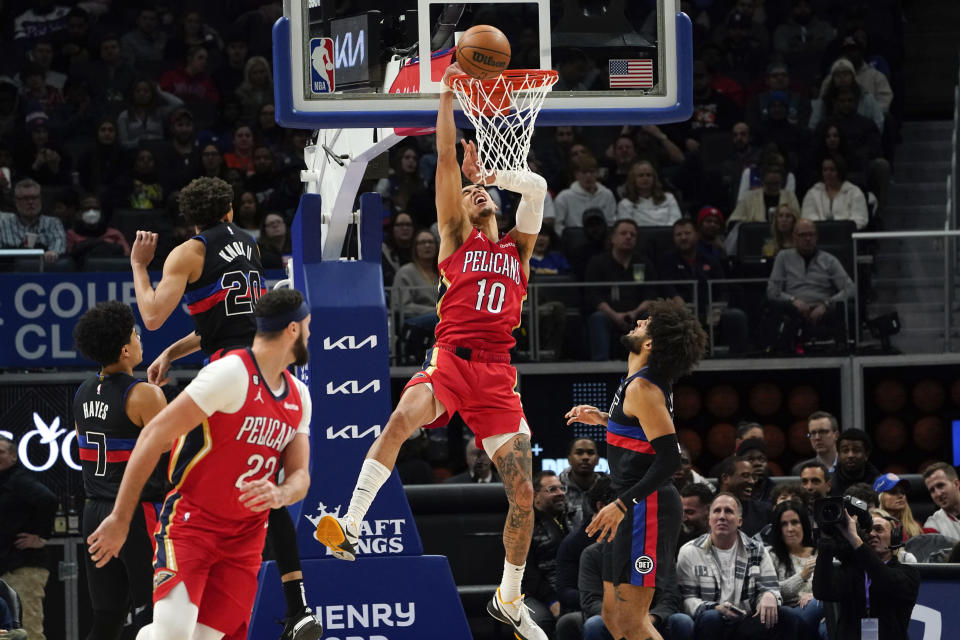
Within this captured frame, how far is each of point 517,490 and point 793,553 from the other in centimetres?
357

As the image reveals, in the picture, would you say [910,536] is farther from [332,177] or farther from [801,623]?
[332,177]

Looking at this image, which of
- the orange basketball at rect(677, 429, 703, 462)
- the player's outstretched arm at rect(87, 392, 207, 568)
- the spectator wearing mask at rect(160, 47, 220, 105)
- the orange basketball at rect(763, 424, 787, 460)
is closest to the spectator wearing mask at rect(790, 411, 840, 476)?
the orange basketball at rect(763, 424, 787, 460)

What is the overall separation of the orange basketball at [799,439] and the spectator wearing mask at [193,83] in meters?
7.97

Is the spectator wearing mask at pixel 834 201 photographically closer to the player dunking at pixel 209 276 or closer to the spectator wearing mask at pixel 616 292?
the spectator wearing mask at pixel 616 292

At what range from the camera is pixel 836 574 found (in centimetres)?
922

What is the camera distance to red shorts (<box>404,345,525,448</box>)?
27.6 ft

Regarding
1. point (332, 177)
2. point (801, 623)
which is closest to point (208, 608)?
point (332, 177)

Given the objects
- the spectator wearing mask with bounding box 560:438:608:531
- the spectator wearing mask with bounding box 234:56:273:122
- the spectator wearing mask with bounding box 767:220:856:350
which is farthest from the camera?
the spectator wearing mask with bounding box 234:56:273:122

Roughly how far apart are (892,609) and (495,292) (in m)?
3.12

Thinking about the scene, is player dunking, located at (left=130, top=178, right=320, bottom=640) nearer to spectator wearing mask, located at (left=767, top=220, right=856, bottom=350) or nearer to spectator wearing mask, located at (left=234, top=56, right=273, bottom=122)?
spectator wearing mask, located at (left=767, top=220, right=856, bottom=350)

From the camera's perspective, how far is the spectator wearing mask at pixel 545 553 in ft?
37.9

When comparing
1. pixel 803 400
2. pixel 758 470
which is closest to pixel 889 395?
pixel 803 400

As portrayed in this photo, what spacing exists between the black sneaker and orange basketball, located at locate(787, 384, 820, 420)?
9.03 m

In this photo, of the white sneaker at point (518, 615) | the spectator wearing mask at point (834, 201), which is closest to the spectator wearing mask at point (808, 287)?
the spectator wearing mask at point (834, 201)
